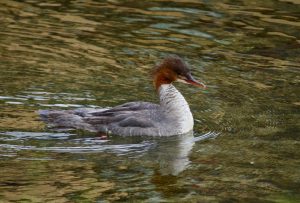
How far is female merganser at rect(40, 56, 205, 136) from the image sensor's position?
1158 cm

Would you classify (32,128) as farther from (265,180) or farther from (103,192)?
(265,180)

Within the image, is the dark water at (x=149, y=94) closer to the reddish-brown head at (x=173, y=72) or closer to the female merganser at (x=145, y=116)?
the female merganser at (x=145, y=116)

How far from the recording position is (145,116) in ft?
38.2

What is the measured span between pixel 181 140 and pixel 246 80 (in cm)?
274

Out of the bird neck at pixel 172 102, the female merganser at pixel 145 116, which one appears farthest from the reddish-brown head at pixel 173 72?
the bird neck at pixel 172 102

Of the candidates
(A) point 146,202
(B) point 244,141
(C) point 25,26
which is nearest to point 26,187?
(A) point 146,202

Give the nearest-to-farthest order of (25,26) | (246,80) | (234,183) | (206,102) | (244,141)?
(234,183)
(244,141)
(206,102)
(246,80)
(25,26)

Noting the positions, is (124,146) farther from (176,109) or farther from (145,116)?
(176,109)

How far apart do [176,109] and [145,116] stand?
44cm

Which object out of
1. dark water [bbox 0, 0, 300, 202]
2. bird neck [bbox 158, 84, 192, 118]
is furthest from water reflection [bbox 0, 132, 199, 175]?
bird neck [bbox 158, 84, 192, 118]

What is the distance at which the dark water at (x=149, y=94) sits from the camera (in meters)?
9.57

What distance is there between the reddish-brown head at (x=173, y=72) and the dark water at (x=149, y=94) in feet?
2.25

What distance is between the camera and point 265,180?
977 centimetres

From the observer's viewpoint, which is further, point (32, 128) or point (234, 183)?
point (32, 128)
